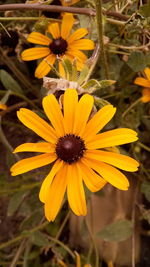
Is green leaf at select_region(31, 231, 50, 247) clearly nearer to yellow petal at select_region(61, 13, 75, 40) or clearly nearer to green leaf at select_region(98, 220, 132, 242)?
green leaf at select_region(98, 220, 132, 242)

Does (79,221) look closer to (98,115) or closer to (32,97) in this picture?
(32,97)

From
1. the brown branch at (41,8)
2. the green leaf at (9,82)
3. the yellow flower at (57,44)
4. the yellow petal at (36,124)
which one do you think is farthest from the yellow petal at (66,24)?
the yellow petal at (36,124)

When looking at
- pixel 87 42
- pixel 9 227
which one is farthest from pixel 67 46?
pixel 9 227

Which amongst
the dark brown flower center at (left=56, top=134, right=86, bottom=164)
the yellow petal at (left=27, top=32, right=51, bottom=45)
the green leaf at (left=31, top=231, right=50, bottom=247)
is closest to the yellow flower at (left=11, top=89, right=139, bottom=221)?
the dark brown flower center at (left=56, top=134, right=86, bottom=164)

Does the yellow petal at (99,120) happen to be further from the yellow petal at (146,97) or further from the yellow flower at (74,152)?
the yellow petal at (146,97)

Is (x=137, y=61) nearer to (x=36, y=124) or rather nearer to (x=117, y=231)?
(x=36, y=124)

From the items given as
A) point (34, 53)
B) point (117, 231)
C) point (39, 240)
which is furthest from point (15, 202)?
point (34, 53)
